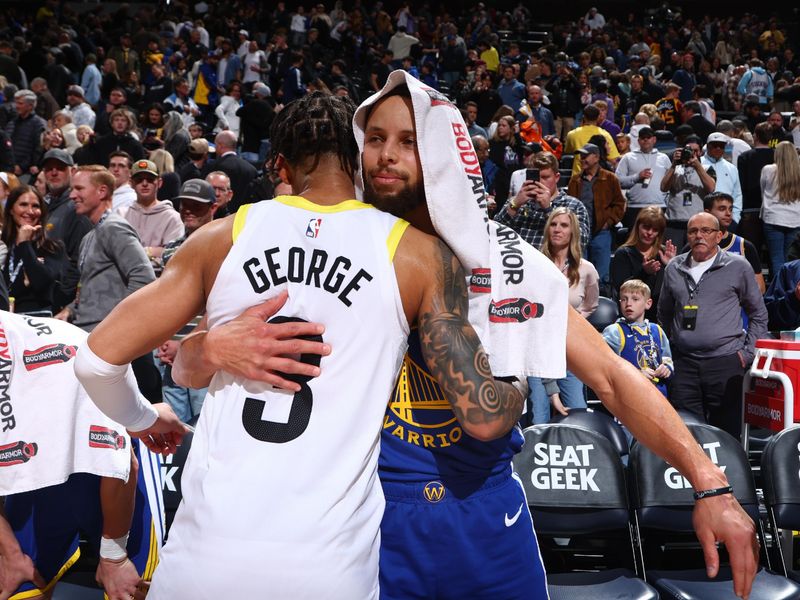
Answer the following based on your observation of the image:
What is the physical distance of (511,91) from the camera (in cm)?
1429

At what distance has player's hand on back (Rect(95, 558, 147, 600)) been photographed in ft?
11.0

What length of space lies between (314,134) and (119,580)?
6.36ft

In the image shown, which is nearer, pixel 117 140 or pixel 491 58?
pixel 117 140

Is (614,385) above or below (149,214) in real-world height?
below

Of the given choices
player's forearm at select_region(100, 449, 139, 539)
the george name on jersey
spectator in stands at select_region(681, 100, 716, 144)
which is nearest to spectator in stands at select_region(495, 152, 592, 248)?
player's forearm at select_region(100, 449, 139, 539)

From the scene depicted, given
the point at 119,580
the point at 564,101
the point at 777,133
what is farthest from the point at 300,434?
the point at 564,101

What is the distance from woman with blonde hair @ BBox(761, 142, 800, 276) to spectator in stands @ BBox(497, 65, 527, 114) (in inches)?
213

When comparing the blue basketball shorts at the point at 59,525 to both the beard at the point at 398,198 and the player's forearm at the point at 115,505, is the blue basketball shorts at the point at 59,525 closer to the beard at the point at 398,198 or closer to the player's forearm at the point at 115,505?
the player's forearm at the point at 115,505

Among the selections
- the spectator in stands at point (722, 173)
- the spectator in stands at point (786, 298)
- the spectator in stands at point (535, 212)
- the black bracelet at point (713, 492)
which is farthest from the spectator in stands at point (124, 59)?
the black bracelet at point (713, 492)

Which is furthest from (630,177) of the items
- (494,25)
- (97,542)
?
(494,25)

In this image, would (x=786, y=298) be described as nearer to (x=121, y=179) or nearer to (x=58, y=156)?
(x=121, y=179)

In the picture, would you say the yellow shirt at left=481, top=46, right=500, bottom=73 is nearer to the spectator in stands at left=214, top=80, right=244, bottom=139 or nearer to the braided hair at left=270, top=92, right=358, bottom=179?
the spectator in stands at left=214, top=80, right=244, bottom=139

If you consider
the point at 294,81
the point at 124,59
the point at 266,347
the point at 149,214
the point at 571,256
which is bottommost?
the point at 266,347

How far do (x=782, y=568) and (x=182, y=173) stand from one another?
666 centimetres
